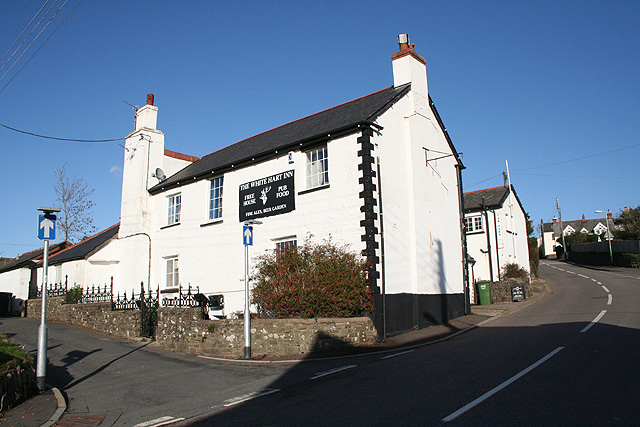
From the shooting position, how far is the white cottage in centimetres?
1505

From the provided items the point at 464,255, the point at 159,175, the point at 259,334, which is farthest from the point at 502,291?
the point at 159,175

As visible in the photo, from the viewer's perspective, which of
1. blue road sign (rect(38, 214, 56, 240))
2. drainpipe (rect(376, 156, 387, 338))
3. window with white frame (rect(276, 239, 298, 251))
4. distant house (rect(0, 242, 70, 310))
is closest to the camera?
blue road sign (rect(38, 214, 56, 240))

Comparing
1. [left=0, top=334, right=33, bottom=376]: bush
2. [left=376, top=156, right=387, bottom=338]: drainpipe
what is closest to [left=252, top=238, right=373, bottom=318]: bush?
[left=376, top=156, right=387, bottom=338]: drainpipe

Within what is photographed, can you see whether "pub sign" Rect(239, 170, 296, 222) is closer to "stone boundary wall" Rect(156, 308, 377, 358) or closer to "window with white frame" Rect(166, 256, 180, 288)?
"stone boundary wall" Rect(156, 308, 377, 358)

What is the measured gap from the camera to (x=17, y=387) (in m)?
8.14

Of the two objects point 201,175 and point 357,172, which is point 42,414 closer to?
point 357,172

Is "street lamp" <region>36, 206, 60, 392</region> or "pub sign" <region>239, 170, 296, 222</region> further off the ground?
"pub sign" <region>239, 170, 296, 222</region>

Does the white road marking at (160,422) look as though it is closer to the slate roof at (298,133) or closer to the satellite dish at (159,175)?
the slate roof at (298,133)

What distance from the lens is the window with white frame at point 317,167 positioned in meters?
16.4

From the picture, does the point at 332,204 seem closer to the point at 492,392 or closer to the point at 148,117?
the point at 492,392

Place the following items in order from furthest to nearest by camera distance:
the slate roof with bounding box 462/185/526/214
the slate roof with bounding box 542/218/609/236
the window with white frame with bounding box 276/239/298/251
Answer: the slate roof with bounding box 542/218/609/236
the slate roof with bounding box 462/185/526/214
the window with white frame with bounding box 276/239/298/251

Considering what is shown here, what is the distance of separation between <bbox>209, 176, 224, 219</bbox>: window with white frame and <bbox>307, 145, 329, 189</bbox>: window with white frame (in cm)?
533

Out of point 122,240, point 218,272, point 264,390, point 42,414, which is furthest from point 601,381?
point 122,240

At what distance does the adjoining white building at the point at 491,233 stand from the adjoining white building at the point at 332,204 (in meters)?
10.3
